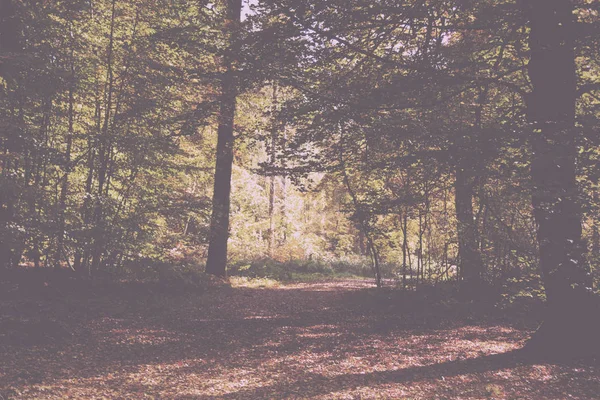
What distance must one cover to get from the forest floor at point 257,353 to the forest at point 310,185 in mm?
44

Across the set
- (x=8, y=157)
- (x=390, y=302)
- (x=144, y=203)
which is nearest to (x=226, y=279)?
(x=144, y=203)

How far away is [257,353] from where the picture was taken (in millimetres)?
6062

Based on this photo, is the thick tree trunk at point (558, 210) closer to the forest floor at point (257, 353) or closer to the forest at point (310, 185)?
the forest at point (310, 185)

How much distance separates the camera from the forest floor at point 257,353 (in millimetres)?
4637

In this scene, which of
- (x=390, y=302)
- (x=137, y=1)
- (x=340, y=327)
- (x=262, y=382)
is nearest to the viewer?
(x=262, y=382)

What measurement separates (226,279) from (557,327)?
31.5 ft

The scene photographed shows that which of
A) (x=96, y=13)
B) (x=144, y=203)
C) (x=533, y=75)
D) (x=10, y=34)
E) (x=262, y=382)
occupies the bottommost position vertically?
(x=262, y=382)

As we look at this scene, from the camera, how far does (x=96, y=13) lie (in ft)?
29.6

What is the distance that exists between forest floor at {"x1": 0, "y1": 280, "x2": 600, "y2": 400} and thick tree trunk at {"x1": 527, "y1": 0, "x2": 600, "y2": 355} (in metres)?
0.50

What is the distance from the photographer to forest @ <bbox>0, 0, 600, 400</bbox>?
489cm

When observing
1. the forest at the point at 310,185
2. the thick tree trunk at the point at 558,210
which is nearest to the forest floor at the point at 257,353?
the forest at the point at 310,185

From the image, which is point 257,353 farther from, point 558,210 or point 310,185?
point 558,210

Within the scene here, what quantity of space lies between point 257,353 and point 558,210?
15.4 ft

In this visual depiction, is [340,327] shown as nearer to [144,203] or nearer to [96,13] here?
[144,203]
